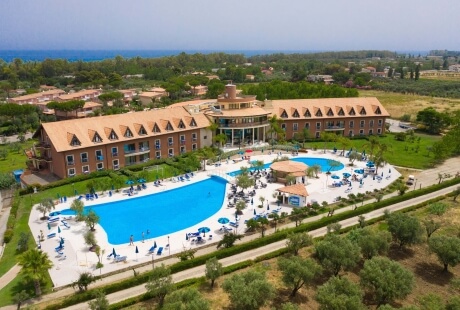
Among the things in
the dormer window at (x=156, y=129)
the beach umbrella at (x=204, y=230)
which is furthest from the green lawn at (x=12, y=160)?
the beach umbrella at (x=204, y=230)

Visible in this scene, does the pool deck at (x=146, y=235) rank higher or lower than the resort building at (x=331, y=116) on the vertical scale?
lower

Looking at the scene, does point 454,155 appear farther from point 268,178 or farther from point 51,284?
point 51,284

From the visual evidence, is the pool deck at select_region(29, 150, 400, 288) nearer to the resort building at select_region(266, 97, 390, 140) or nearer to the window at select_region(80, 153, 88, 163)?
the window at select_region(80, 153, 88, 163)

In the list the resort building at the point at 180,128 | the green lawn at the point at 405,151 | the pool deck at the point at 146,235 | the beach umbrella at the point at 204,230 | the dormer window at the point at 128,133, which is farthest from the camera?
the green lawn at the point at 405,151

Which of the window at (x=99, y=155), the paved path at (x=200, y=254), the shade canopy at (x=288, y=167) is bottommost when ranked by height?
the paved path at (x=200, y=254)

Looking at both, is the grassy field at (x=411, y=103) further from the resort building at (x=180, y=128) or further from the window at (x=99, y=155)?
the window at (x=99, y=155)

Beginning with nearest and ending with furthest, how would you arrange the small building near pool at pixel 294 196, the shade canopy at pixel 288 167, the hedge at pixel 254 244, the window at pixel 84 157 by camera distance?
the hedge at pixel 254 244 → the small building near pool at pixel 294 196 → the shade canopy at pixel 288 167 → the window at pixel 84 157

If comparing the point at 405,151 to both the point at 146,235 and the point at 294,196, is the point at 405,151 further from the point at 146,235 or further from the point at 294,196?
the point at 146,235
